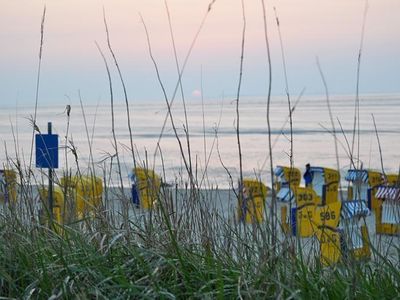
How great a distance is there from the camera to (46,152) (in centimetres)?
380

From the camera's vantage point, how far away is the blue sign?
3.73m

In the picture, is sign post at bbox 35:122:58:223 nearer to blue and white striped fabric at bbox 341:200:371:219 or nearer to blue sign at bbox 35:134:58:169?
blue sign at bbox 35:134:58:169

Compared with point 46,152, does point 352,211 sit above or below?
below

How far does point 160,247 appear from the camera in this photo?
9.46ft

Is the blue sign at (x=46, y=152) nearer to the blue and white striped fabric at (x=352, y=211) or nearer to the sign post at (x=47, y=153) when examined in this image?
the sign post at (x=47, y=153)

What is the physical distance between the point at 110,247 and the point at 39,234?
1.29 feet

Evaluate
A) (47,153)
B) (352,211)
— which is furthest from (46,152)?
(352,211)

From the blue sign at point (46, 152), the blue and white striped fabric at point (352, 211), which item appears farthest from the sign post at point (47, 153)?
the blue and white striped fabric at point (352, 211)

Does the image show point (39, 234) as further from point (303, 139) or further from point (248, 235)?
point (303, 139)

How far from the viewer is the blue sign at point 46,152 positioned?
3.73 meters

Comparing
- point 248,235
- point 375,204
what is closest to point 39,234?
point 248,235

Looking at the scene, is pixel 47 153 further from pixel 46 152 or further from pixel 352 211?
pixel 352 211

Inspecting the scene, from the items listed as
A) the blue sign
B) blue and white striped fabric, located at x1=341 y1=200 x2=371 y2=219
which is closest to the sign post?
the blue sign

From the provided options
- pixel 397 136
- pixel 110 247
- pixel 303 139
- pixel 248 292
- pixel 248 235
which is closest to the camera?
pixel 248 292
